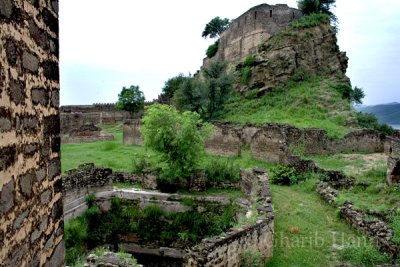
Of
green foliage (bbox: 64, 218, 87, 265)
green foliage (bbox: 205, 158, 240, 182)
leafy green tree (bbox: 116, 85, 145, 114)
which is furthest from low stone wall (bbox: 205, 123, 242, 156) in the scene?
leafy green tree (bbox: 116, 85, 145, 114)

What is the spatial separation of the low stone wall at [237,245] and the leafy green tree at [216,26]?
158 ft

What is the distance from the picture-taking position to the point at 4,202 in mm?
2543

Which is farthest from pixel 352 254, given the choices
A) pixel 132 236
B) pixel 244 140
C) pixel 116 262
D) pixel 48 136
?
pixel 244 140

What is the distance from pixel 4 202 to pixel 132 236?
40.7 feet

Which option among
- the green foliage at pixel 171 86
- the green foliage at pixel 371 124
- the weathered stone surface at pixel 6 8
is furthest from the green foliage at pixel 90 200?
the green foliage at pixel 171 86

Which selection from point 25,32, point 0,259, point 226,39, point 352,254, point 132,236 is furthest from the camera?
point 226,39

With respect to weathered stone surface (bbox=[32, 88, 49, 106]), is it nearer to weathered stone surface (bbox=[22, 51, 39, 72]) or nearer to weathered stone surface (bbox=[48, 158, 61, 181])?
weathered stone surface (bbox=[22, 51, 39, 72])

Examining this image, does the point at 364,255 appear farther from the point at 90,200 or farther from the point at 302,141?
the point at 302,141

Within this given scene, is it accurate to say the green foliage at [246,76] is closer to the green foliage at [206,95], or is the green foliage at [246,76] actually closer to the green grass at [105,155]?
the green foliage at [206,95]

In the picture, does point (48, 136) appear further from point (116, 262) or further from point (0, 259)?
point (116, 262)

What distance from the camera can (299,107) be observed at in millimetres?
32906

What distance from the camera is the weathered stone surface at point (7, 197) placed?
2.51 m

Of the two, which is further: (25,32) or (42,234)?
(42,234)

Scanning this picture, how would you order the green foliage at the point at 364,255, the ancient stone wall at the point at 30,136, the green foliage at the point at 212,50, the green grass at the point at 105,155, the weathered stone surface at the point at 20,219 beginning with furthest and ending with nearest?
the green foliage at the point at 212,50, the green grass at the point at 105,155, the green foliage at the point at 364,255, the weathered stone surface at the point at 20,219, the ancient stone wall at the point at 30,136
